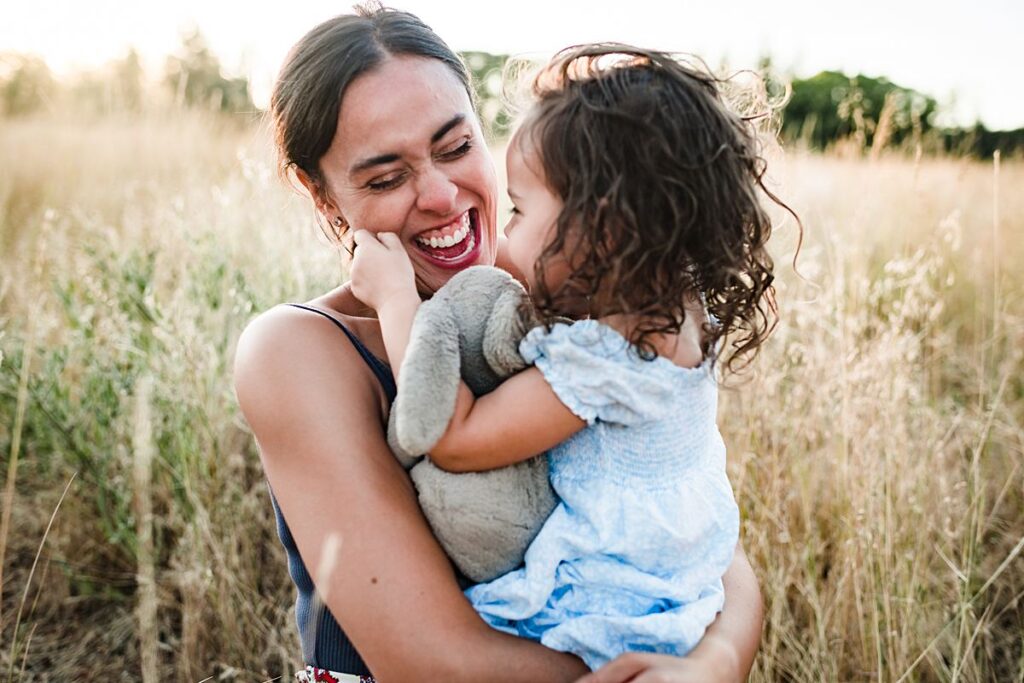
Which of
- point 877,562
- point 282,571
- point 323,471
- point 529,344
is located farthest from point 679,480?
point 282,571

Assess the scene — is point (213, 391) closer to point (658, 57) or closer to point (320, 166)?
point (320, 166)

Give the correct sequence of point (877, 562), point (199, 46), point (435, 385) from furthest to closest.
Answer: point (199, 46) < point (877, 562) < point (435, 385)

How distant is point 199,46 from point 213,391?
8350mm

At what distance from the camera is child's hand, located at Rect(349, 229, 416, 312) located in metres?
1.46

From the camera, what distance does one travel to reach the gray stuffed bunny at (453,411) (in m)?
1.25

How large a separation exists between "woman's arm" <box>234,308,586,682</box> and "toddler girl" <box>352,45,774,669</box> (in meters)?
0.09

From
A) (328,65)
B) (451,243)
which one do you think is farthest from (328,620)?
(328,65)

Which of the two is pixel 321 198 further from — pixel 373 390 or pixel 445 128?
pixel 373 390

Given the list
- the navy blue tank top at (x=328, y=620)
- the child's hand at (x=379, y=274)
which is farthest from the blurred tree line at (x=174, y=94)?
the navy blue tank top at (x=328, y=620)

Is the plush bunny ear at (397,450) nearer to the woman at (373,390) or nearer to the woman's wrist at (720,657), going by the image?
the woman at (373,390)

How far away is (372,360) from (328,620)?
50 cm

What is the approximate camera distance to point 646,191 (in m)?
1.34

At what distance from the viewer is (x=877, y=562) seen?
2.37 m

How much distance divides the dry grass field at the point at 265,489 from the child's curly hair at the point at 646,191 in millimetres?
728
